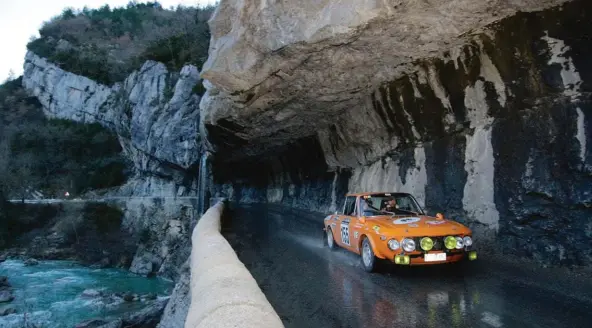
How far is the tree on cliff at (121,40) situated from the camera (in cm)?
4428

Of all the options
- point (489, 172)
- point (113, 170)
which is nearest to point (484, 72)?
point (489, 172)

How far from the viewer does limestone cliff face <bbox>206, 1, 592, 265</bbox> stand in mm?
6777

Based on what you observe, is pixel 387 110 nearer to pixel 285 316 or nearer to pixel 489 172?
pixel 489 172

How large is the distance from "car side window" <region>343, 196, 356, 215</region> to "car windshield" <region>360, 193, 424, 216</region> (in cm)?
35

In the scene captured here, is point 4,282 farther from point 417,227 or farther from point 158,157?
point 417,227

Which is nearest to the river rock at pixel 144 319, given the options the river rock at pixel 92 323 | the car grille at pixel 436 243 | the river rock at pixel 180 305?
the river rock at pixel 92 323

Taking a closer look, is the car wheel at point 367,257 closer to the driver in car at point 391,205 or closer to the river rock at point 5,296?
the driver in car at point 391,205

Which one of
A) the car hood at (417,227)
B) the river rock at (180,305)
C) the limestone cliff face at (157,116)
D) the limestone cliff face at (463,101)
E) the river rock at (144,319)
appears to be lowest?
the river rock at (144,319)

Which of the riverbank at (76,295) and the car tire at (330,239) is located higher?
the car tire at (330,239)

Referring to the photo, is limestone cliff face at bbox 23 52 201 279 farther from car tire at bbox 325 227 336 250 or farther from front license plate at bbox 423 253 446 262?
front license plate at bbox 423 253 446 262

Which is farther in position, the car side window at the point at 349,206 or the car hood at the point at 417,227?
the car side window at the point at 349,206

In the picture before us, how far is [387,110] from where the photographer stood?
520 inches

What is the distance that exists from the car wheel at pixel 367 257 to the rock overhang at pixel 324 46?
4555 millimetres

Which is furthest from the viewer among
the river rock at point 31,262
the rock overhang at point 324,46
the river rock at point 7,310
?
the river rock at point 31,262
